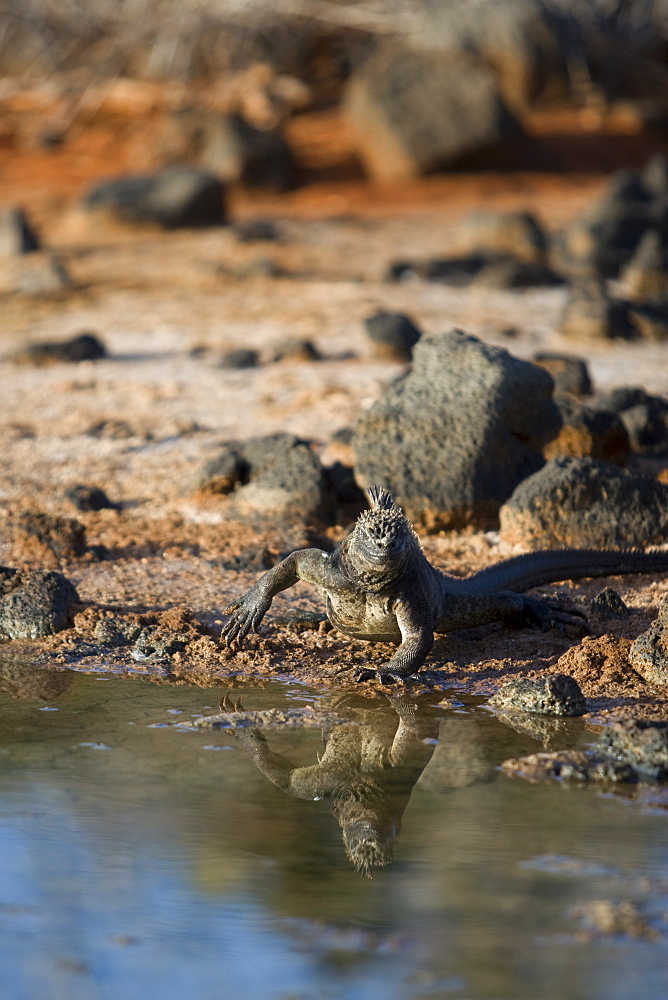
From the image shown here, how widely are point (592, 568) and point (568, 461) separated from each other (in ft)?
2.42

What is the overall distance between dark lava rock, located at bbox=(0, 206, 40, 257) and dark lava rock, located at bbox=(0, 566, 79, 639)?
9822mm

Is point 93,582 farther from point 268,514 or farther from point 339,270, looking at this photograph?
point 339,270

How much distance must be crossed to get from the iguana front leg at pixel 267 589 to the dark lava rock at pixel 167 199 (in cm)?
1124

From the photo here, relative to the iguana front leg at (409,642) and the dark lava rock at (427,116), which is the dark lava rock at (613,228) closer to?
the dark lava rock at (427,116)

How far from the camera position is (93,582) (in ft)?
20.6

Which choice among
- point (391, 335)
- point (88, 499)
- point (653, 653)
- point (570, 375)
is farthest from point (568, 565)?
point (391, 335)

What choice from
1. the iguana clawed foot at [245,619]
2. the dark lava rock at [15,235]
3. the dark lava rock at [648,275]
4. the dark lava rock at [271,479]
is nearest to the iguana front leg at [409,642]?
the iguana clawed foot at [245,619]

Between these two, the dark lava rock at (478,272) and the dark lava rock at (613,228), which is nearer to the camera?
the dark lava rock at (478,272)

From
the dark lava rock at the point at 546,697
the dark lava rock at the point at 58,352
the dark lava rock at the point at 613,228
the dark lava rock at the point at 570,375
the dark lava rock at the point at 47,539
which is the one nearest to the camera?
the dark lava rock at the point at 546,697

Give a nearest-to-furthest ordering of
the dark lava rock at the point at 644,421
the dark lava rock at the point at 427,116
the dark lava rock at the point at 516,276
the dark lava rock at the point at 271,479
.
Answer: the dark lava rock at the point at 271,479, the dark lava rock at the point at 644,421, the dark lava rock at the point at 516,276, the dark lava rock at the point at 427,116

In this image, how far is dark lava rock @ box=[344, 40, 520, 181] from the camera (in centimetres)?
1923

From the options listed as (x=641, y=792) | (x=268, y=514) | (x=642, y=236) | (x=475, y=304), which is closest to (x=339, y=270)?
(x=475, y=304)

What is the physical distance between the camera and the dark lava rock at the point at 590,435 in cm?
770

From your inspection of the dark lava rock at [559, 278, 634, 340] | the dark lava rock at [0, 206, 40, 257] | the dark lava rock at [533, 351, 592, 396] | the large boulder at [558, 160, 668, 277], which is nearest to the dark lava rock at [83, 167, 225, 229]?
the dark lava rock at [0, 206, 40, 257]
